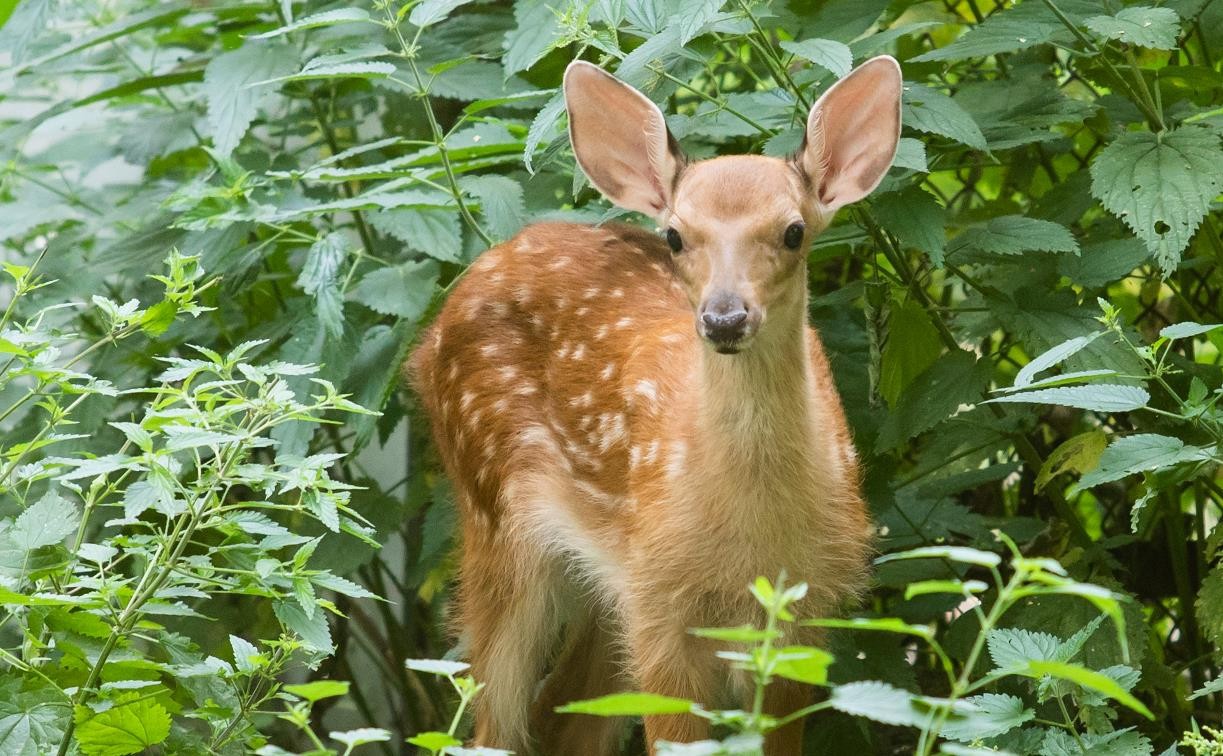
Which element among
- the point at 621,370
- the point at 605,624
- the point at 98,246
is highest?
the point at 621,370

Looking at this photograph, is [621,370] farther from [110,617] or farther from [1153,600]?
[1153,600]

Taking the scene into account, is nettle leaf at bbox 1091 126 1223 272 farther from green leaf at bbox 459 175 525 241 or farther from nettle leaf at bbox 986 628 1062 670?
green leaf at bbox 459 175 525 241

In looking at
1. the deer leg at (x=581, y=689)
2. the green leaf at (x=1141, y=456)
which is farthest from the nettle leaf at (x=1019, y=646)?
the deer leg at (x=581, y=689)

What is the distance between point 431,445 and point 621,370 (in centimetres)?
92

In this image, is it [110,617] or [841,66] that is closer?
[110,617]

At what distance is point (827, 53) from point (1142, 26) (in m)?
0.67

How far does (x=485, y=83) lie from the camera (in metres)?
4.36

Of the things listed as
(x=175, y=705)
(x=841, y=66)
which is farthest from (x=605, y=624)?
(x=841, y=66)

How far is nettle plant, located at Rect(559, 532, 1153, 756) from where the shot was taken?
6.10 ft

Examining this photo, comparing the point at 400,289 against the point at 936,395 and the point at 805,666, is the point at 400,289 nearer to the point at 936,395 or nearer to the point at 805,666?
the point at 936,395

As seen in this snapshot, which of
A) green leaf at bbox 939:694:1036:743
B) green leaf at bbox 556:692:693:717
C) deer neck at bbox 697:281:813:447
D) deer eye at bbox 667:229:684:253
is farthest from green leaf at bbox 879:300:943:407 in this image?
green leaf at bbox 556:692:693:717

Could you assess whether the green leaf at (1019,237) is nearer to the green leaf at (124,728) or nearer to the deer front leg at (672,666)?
the deer front leg at (672,666)

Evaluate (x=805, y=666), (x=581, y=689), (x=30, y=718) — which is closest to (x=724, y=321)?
(x=805, y=666)

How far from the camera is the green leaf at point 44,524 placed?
9.70 feet
